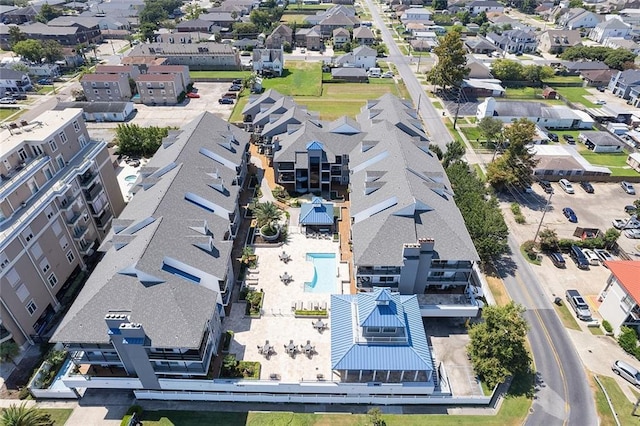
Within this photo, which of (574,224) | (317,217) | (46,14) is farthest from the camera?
(46,14)

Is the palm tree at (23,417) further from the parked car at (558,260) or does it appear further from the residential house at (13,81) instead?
the residential house at (13,81)

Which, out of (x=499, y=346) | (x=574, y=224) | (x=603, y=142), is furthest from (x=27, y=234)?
(x=603, y=142)

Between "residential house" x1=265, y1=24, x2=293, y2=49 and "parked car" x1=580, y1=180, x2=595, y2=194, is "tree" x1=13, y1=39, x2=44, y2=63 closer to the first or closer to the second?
"residential house" x1=265, y1=24, x2=293, y2=49

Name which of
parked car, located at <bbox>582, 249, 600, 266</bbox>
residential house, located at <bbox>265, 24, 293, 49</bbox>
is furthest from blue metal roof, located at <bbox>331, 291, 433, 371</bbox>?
residential house, located at <bbox>265, 24, 293, 49</bbox>

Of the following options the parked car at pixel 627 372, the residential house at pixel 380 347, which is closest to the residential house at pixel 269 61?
the residential house at pixel 380 347

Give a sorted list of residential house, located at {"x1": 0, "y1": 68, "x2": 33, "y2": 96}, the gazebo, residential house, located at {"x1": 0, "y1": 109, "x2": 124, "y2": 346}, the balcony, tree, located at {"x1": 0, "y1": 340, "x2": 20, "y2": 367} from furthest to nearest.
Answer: residential house, located at {"x1": 0, "y1": 68, "x2": 33, "y2": 96} < the gazebo < the balcony < residential house, located at {"x1": 0, "y1": 109, "x2": 124, "y2": 346} < tree, located at {"x1": 0, "y1": 340, "x2": 20, "y2": 367}

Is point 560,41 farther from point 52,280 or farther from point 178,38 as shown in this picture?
point 52,280

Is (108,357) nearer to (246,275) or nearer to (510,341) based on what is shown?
(246,275)
